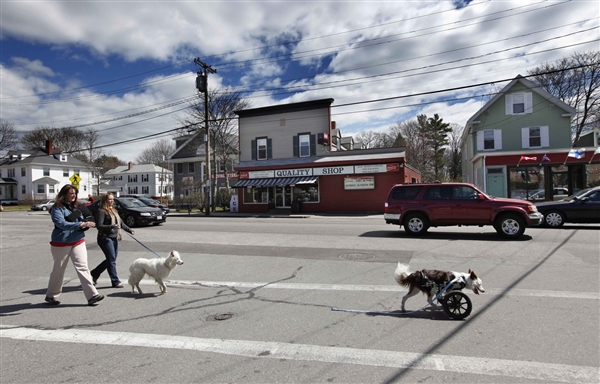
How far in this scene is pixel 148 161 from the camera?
81.7 meters

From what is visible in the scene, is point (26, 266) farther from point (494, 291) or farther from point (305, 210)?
point (305, 210)

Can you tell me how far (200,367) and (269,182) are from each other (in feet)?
81.8

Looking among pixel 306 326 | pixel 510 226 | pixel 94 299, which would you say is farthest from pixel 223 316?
pixel 510 226

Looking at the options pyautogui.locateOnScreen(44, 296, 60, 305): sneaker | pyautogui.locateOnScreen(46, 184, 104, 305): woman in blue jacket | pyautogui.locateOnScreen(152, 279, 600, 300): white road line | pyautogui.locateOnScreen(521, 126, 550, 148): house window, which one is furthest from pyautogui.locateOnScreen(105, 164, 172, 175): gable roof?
pyautogui.locateOnScreen(46, 184, 104, 305): woman in blue jacket

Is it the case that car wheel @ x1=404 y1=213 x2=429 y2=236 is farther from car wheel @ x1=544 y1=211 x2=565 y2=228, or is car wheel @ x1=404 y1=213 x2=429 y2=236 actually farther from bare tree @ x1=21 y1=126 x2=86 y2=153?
bare tree @ x1=21 y1=126 x2=86 y2=153

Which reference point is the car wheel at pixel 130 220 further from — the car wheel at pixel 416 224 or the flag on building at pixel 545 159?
the flag on building at pixel 545 159

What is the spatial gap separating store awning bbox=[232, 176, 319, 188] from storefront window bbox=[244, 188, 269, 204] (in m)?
0.98

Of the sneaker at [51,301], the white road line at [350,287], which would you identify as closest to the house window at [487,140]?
the white road line at [350,287]

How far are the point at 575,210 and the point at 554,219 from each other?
753 mm

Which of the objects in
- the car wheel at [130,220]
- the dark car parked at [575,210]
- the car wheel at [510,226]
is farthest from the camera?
the car wheel at [130,220]

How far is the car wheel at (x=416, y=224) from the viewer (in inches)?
491

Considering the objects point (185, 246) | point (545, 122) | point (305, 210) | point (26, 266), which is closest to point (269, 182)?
point (305, 210)

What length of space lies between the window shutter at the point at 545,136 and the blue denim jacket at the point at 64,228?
3218 cm

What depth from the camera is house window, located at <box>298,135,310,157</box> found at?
99.2 feet
